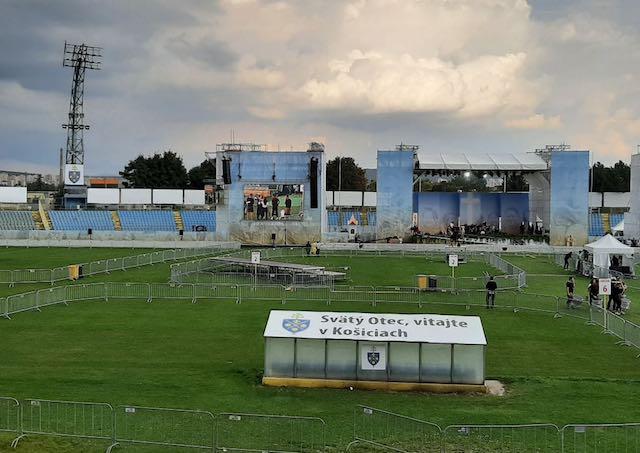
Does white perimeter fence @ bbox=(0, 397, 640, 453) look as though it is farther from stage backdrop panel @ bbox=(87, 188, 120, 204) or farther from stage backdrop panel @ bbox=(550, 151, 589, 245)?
stage backdrop panel @ bbox=(87, 188, 120, 204)

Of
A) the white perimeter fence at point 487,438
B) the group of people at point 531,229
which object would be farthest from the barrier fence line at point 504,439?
the group of people at point 531,229

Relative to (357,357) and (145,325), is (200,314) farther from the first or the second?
(357,357)

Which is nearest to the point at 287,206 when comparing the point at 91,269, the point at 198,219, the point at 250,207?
the point at 250,207

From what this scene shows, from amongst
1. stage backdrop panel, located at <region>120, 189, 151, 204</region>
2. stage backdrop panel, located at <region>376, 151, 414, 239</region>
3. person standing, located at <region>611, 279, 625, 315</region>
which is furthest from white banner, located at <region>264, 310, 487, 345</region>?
stage backdrop panel, located at <region>120, 189, 151, 204</region>

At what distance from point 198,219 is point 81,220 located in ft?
46.2

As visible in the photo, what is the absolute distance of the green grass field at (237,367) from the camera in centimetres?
1575

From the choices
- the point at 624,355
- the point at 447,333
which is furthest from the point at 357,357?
the point at 624,355

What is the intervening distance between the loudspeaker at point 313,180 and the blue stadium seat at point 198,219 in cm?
2002

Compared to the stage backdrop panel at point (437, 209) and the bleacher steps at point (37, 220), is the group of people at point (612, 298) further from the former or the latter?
the bleacher steps at point (37, 220)

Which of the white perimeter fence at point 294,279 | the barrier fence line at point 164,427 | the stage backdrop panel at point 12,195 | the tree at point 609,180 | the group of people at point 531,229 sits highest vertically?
the tree at point 609,180

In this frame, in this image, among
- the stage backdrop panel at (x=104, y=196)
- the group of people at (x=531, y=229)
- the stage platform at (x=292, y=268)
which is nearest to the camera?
the stage platform at (x=292, y=268)

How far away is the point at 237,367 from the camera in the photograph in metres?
19.5

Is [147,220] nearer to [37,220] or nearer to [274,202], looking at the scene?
[37,220]

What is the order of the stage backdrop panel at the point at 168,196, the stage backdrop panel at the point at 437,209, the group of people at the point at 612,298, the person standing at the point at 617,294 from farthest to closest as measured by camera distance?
the stage backdrop panel at the point at 168,196
the stage backdrop panel at the point at 437,209
the person standing at the point at 617,294
the group of people at the point at 612,298
